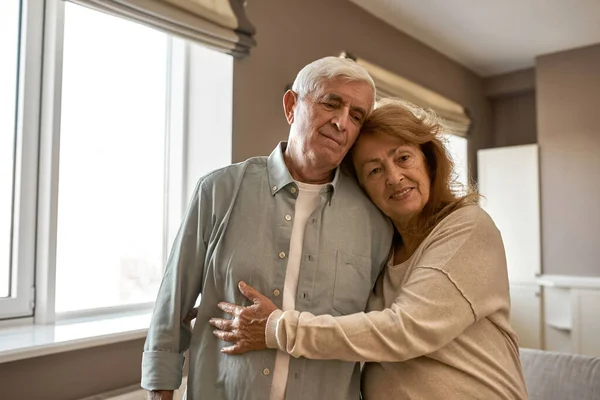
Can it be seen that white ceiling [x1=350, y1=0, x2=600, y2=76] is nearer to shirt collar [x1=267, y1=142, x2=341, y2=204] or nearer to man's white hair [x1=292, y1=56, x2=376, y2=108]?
man's white hair [x1=292, y1=56, x2=376, y2=108]

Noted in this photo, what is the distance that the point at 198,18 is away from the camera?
6.77ft

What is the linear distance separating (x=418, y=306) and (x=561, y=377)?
3.84ft

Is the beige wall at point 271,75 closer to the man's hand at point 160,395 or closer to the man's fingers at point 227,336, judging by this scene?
the man's hand at point 160,395

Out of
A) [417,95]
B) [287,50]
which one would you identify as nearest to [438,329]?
[287,50]

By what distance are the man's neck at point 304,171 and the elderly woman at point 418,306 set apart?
11cm

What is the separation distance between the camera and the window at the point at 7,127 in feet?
6.02

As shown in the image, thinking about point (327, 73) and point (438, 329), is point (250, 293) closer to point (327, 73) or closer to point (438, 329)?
point (438, 329)

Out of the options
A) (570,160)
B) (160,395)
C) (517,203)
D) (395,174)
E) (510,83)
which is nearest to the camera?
(160,395)

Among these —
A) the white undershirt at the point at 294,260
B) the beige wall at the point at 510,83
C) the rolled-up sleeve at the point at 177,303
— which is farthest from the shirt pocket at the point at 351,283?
the beige wall at the point at 510,83

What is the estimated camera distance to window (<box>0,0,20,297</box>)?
183cm

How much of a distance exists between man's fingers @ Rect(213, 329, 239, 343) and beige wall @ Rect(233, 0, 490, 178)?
120 cm

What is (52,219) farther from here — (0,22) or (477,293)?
(477,293)

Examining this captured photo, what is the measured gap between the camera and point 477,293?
1.24 meters

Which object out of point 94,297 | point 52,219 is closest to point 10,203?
point 52,219
